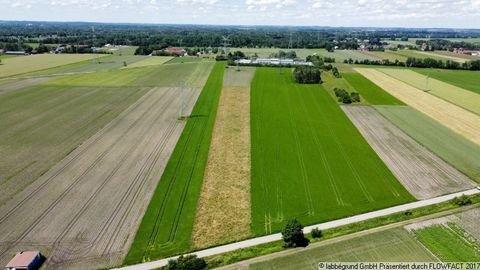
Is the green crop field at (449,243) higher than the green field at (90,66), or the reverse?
the green field at (90,66)

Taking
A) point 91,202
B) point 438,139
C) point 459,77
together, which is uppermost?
point 459,77

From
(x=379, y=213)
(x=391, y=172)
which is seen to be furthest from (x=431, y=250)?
(x=391, y=172)

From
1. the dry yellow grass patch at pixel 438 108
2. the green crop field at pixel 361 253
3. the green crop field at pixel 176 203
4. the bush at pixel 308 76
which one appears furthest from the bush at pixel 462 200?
the bush at pixel 308 76

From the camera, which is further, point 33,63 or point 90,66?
point 33,63

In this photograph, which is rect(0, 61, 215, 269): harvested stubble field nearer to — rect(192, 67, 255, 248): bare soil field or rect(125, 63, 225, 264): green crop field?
rect(125, 63, 225, 264): green crop field

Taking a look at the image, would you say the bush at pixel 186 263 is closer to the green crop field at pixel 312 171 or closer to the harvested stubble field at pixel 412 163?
the green crop field at pixel 312 171

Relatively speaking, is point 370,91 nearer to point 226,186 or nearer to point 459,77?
point 459,77

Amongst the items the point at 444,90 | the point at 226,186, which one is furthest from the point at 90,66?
the point at 444,90
